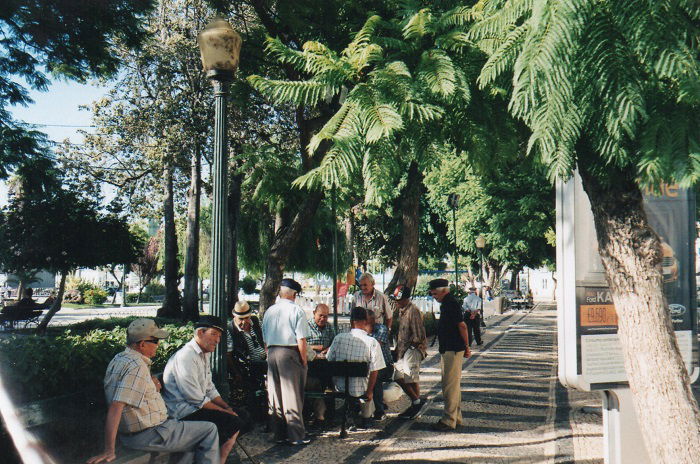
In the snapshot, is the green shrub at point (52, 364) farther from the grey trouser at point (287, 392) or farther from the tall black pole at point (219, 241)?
the grey trouser at point (287, 392)

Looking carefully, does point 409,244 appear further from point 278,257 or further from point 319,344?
point 319,344

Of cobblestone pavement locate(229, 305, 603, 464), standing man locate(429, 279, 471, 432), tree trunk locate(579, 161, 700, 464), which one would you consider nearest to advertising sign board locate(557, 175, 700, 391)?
cobblestone pavement locate(229, 305, 603, 464)

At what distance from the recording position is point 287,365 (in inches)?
282

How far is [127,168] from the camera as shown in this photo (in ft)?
63.3

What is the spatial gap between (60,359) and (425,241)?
102 feet

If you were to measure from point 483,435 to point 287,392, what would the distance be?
7.74ft

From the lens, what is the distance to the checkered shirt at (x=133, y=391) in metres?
4.44

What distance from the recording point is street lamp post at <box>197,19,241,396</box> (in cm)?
588

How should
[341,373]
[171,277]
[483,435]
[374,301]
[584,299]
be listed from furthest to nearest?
[171,277], [374,301], [341,373], [483,435], [584,299]

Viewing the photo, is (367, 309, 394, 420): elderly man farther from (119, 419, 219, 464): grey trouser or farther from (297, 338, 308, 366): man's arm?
(119, 419, 219, 464): grey trouser

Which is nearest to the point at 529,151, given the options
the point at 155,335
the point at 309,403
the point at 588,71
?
the point at 588,71

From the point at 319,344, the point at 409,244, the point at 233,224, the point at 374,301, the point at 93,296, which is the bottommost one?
the point at 93,296

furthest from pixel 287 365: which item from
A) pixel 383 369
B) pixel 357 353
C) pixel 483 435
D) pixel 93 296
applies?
pixel 93 296

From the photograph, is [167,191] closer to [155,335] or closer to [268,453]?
[268,453]
